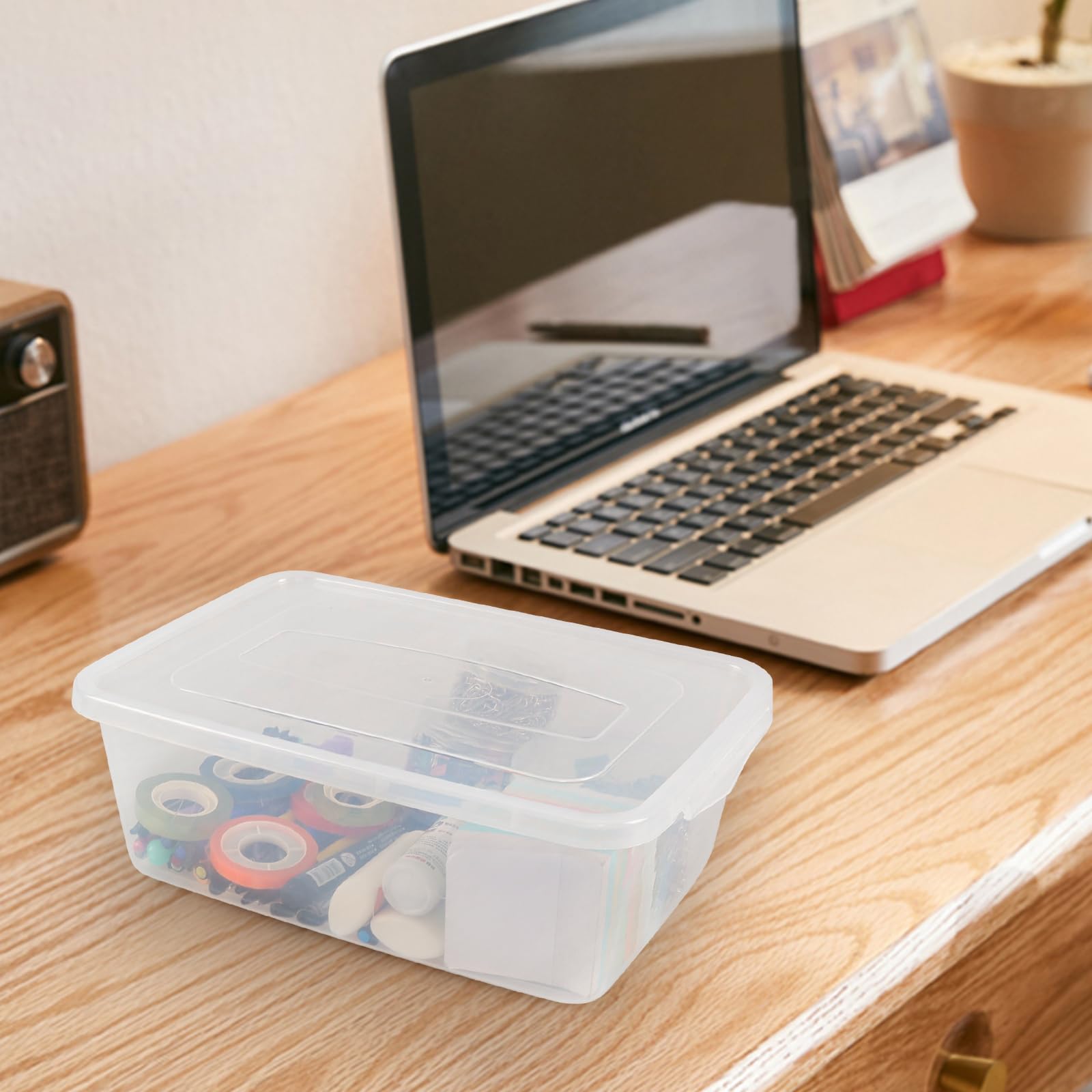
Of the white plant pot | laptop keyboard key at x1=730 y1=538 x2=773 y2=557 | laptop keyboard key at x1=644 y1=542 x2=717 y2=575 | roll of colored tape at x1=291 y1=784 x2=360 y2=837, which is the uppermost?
the white plant pot

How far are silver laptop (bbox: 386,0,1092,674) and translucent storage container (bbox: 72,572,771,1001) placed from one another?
161 millimetres

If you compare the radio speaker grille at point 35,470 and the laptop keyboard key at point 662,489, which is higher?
the radio speaker grille at point 35,470

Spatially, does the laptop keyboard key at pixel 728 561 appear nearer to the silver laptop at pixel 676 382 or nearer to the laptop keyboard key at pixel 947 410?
the silver laptop at pixel 676 382

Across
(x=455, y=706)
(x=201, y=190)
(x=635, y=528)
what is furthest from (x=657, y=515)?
(x=201, y=190)

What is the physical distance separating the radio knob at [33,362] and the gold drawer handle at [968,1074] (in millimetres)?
519

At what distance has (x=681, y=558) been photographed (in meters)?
0.72

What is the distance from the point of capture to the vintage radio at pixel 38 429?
715mm

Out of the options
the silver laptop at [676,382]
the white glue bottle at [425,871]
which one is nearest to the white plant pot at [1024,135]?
the silver laptop at [676,382]

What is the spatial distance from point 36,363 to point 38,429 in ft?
0.12

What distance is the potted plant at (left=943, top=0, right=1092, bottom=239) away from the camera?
1187 mm

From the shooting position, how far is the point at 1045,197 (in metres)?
1.24

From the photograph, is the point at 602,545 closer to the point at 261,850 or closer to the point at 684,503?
the point at 684,503

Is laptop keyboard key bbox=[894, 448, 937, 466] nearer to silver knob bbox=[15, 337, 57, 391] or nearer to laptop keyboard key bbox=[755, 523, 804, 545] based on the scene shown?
laptop keyboard key bbox=[755, 523, 804, 545]

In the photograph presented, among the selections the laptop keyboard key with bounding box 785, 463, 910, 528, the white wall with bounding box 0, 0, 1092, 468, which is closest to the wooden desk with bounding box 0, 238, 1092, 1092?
the laptop keyboard key with bounding box 785, 463, 910, 528
